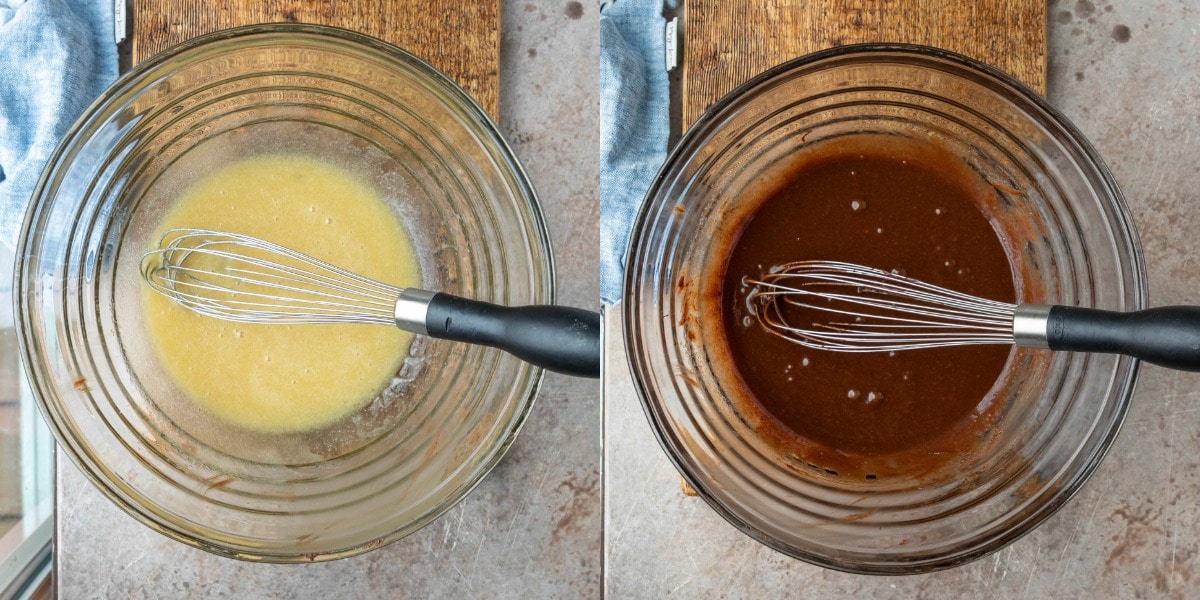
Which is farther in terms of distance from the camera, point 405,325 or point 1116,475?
point 1116,475

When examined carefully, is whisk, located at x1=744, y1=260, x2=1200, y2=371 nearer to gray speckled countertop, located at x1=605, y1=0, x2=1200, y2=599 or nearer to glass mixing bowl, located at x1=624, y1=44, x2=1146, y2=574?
glass mixing bowl, located at x1=624, y1=44, x2=1146, y2=574

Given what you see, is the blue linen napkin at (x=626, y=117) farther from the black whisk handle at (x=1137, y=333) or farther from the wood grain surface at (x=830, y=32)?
the black whisk handle at (x=1137, y=333)

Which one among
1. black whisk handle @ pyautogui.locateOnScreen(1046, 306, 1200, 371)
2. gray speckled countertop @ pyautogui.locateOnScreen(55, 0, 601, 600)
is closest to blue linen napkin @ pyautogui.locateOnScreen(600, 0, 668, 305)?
gray speckled countertop @ pyautogui.locateOnScreen(55, 0, 601, 600)

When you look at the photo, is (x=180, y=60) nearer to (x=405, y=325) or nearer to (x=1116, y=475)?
(x=405, y=325)

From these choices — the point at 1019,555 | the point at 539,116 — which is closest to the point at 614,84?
the point at 539,116

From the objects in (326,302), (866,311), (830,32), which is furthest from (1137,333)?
(326,302)

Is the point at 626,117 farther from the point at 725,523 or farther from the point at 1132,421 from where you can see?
the point at 1132,421
